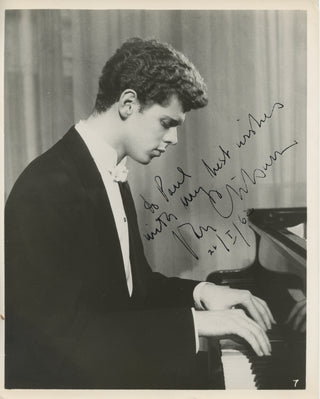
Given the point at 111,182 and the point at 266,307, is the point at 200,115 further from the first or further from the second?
the point at 266,307

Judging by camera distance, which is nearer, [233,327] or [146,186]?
[233,327]

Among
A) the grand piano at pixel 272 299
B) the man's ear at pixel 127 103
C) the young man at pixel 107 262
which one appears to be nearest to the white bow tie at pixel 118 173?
the young man at pixel 107 262

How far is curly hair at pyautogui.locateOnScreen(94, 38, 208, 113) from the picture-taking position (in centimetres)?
109

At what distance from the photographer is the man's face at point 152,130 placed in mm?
1098

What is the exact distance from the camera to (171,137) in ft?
3.66

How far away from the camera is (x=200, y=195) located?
113cm

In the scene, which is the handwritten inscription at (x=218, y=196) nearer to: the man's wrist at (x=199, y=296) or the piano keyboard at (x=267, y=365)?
the man's wrist at (x=199, y=296)

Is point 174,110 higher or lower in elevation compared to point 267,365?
higher

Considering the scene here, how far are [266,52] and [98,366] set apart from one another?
869 millimetres

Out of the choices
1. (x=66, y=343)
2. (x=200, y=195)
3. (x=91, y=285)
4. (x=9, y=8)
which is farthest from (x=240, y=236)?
(x=9, y=8)

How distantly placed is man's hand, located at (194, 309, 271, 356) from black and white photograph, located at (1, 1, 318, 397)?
0.01 m

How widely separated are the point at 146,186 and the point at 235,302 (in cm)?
35
